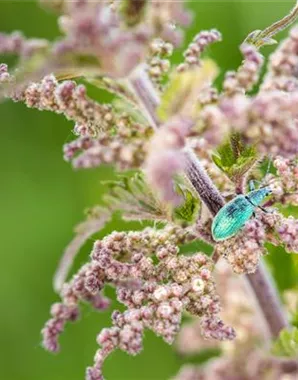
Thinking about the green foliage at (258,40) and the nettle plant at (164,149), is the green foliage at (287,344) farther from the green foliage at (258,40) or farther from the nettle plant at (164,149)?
the green foliage at (258,40)

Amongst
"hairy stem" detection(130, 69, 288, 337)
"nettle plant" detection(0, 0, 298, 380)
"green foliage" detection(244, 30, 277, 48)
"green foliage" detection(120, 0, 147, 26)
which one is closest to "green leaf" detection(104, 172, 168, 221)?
"nettle plant" detection(0, 0, 298, 380)

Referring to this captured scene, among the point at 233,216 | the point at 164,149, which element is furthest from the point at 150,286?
the point at 164,149

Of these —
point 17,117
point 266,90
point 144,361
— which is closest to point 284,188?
point 266,90

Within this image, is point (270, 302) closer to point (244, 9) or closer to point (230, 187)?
point (230, 187)

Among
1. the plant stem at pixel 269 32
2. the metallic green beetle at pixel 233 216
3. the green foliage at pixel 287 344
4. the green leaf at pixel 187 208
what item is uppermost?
the plant stem at pixel 269 32

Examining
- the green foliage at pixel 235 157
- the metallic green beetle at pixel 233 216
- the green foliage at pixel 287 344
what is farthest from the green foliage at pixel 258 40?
the green foliage at pixel 287 344

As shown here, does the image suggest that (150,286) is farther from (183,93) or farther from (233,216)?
(183,93)

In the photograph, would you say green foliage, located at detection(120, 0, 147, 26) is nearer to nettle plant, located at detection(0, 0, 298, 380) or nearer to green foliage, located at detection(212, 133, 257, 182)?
nettle plant, located at detection(0, 0, 298, 380)
